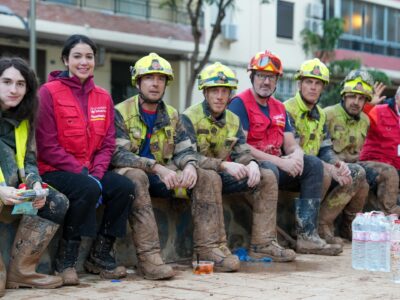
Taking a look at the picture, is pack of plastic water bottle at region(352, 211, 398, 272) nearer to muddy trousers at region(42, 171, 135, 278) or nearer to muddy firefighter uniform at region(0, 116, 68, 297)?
muddy trousers at region(42, 171, 135, 278)

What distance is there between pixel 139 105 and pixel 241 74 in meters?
20.7

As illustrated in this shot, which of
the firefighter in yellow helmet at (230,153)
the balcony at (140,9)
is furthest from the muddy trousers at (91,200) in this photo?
the balcony at (140,9)

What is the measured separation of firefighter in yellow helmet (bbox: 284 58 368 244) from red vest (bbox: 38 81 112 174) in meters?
2.68

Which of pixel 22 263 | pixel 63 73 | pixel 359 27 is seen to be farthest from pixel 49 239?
pixel 359 27

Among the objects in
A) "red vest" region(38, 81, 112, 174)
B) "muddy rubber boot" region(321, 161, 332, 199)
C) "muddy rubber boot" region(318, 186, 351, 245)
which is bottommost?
"muddy rubber boot" region(318, 186, 351, 245)

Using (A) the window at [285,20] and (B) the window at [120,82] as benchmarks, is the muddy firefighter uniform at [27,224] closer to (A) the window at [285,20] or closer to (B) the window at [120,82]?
(B) the window at [120,82]

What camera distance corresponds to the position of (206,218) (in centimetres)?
627

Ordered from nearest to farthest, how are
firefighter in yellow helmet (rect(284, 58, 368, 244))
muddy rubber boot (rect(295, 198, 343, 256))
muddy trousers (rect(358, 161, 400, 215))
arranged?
muddy rubber boot (rect(295, 198, 343, 256))
firefighter in yellow helmet (rect(284, 58, 368, 244))
muddy trousers (rect(358, 161, 400, 215))

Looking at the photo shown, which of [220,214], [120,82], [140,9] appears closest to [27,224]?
[220,214]

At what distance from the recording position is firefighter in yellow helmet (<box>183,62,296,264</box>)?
21.7ft

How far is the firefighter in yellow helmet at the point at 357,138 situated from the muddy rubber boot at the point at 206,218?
2.56 meters

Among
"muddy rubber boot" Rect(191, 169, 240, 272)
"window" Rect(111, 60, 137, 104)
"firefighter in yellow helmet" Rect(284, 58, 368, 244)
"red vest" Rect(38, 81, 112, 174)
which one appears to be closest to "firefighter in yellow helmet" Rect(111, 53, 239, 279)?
"muddy rubber boot" Rect(191, 169, 240, 272)

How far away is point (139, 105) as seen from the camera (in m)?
6.32

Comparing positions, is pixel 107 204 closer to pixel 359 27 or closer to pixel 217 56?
pixel 217 56
